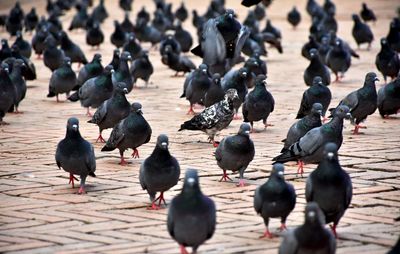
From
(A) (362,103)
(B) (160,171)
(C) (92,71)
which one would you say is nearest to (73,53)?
(C) (92,71)

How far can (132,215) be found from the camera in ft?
25.7

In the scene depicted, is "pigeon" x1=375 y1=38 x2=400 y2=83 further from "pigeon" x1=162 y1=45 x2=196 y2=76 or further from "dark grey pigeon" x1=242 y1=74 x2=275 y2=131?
"dark grey pigeon" x1=242 y1=74 x2=275 y2=131

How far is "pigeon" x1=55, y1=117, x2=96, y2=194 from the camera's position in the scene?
8.69m

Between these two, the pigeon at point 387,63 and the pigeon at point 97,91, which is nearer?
the pigeon at point 97,91

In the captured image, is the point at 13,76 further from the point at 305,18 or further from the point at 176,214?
the point at 305,18

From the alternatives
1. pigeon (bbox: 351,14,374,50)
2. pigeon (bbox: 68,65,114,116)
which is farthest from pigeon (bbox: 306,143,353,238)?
pigeon (bbox: 351,14,374,50)

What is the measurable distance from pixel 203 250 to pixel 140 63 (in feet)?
29.6

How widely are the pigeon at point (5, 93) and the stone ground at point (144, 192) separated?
0.18 m

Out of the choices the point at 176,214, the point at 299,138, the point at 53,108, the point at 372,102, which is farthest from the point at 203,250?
the point at 53,108

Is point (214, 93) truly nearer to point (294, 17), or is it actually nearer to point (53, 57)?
point (53, 57)

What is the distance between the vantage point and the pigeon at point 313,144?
9094mm

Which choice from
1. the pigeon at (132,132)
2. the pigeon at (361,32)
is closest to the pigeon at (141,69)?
the pigeon at (132,132)

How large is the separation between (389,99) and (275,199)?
5793 millimetres

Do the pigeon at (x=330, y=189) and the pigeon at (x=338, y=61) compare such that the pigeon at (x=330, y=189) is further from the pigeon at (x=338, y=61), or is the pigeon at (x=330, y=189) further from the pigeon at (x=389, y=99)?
the pigeon at (x=338, y=61)
